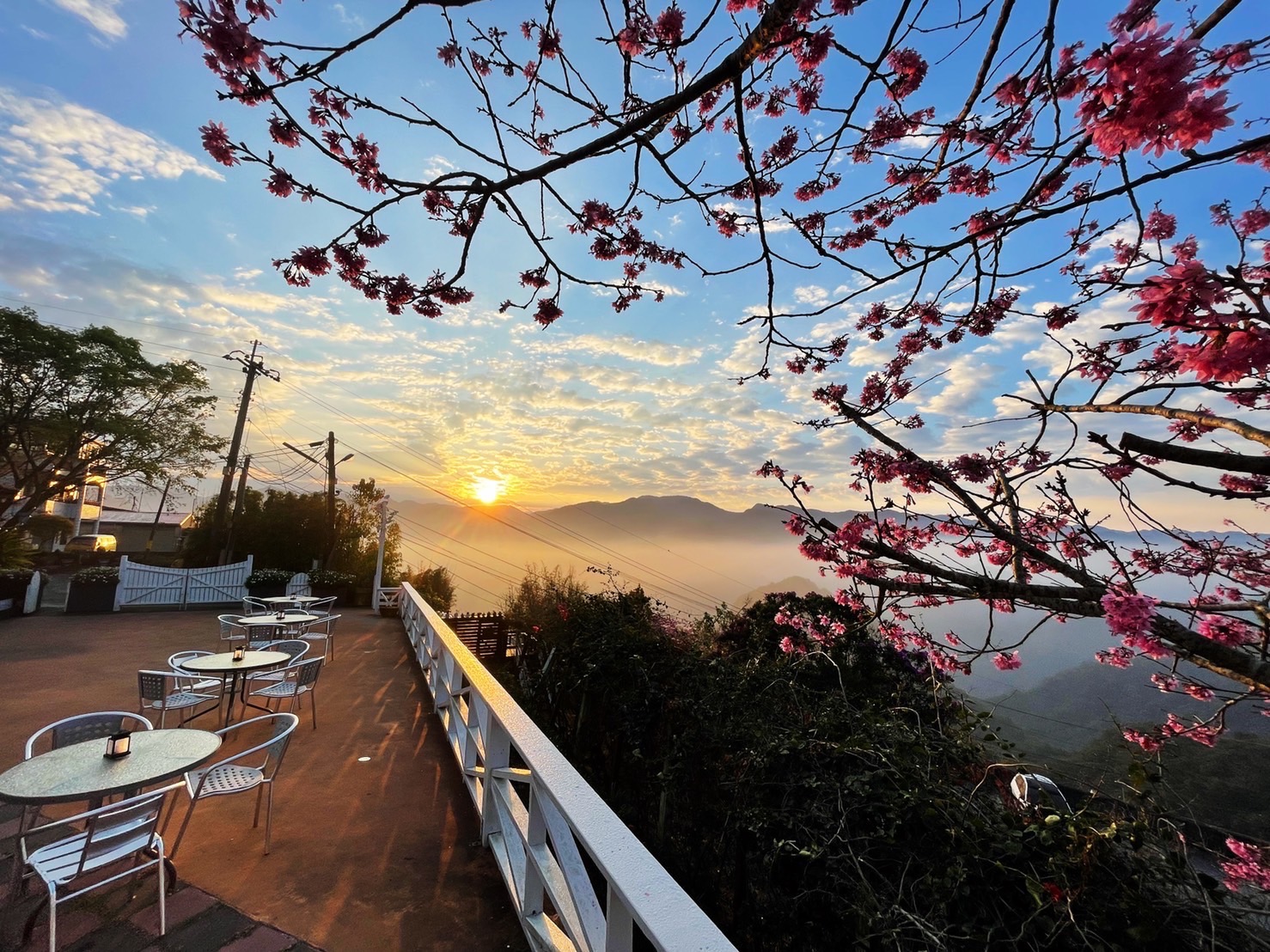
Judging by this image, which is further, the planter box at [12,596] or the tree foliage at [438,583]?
the tree foliage at [438,583]

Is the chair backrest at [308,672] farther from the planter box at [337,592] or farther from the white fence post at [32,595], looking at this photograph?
the white fence post at [32,595]

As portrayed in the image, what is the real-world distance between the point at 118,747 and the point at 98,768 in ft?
0.32

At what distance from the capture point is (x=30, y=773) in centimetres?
213

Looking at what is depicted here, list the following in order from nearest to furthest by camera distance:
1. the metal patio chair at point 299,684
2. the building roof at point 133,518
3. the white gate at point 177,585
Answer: the metal patio chair at point 299,684 → the white gate at point 177,585 → the building roof at point 133,518

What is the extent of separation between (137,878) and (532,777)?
2.14m

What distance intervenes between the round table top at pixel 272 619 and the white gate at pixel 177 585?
7093 millimetres

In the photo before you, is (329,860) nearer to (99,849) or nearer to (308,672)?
(99,849)

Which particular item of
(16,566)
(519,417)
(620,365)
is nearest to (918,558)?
(620,365)

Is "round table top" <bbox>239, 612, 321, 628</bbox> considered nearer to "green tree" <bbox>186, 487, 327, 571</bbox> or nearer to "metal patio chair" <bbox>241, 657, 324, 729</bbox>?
"metal patio chair" <bbox>241, 657, 324, 729</bbox>

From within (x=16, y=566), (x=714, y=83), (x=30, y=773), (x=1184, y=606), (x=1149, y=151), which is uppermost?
(x=714, y=83)

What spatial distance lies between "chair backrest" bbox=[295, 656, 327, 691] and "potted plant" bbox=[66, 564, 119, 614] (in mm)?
9572

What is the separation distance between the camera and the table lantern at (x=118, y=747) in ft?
7.47

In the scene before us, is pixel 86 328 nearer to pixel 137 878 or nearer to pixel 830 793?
pixel 137 878

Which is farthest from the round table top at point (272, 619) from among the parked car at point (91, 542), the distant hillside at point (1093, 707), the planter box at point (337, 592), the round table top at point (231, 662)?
the parked car at point (91, 542)
